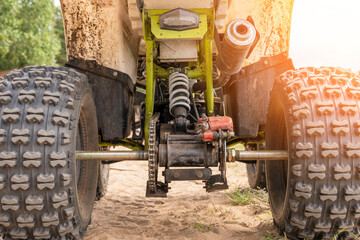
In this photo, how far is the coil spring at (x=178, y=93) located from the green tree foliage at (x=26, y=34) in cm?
1525

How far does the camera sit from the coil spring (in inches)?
100

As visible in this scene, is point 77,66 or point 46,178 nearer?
point 46,178

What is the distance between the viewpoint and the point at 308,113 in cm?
189

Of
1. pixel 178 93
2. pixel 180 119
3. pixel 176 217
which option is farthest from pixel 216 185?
pixel 176 217

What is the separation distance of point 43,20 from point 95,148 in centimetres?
1925

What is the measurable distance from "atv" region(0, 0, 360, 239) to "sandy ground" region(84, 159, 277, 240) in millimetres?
321

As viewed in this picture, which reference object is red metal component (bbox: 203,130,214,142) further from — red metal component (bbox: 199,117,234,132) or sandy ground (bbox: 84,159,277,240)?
sandy ground (bbox: 84,159,277,240)

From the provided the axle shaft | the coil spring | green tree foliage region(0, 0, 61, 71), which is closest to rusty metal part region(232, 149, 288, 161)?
the axle shaft

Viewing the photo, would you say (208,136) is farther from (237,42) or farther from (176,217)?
(176,217)

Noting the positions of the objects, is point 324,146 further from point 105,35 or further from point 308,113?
point 105,35

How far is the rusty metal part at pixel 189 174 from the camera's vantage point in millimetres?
2097

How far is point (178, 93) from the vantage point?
2602mm

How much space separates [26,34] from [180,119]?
685 inches

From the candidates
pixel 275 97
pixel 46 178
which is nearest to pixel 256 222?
pixel 275 97
